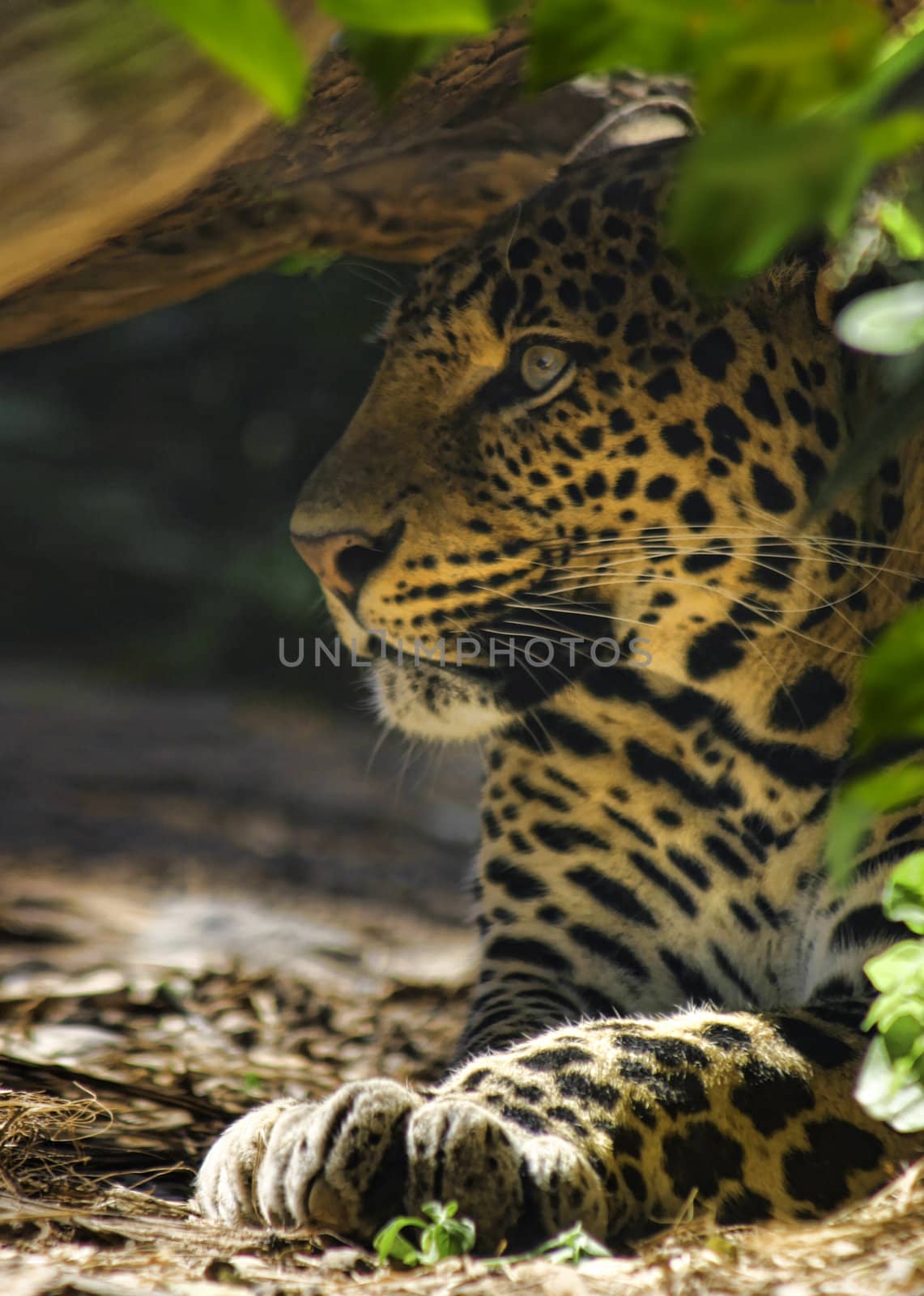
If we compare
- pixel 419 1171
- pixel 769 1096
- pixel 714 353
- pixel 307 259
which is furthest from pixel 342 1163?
pixel 307 259

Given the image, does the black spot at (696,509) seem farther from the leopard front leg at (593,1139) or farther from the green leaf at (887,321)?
the green leaf at (887,321)

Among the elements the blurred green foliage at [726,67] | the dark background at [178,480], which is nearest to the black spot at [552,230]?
the blurred green foliage at [726,67]

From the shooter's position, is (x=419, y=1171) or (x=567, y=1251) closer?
(x=567, y=1251)

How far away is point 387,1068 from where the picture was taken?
403 centimetres

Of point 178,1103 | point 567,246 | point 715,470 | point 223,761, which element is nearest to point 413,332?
point 567,246

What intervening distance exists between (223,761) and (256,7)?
682cm

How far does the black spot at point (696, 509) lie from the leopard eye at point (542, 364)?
420mm

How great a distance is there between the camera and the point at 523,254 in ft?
11.2

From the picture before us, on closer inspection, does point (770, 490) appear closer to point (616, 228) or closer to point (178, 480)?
point (616, 228)

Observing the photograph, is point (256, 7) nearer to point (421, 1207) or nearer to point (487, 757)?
point (421, 1207)

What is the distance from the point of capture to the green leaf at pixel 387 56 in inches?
30.9

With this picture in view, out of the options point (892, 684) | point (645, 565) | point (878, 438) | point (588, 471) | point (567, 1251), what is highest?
point (588, 471)

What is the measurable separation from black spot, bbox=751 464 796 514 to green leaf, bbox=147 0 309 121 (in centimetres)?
262

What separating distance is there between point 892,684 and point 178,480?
8027 mm
